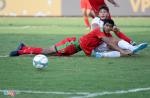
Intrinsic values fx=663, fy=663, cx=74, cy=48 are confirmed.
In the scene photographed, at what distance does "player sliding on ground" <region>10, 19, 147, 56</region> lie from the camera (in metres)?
13.7

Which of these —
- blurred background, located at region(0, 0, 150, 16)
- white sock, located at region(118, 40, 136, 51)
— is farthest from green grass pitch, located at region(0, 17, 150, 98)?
blurred background, located at region(0, 0, 150, 16)

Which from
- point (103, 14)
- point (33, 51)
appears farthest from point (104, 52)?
point (33, 51)

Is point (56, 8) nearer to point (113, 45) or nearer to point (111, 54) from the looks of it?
point (111, 54)

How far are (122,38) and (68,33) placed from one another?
6556mm

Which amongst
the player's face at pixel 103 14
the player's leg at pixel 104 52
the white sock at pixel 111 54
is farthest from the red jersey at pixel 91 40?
the player's face at pixel 103 14

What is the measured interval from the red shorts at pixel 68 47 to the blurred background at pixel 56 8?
52.6ft

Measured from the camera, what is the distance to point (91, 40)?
1384 cm

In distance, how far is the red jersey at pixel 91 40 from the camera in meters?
13.8

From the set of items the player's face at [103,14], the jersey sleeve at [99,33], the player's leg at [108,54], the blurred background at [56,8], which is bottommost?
the blurred background at [56,8]

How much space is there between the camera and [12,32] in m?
21.8

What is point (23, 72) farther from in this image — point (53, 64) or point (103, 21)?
point (103, 21)

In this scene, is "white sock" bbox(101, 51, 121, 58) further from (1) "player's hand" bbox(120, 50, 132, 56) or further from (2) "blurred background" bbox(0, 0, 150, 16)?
(2) "blurred background" bbox(0, 0, 150, 16)

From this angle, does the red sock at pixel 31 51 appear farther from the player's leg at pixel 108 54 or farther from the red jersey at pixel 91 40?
the player's leg at pixel 108 54

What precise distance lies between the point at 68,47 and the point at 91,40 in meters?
0.50
